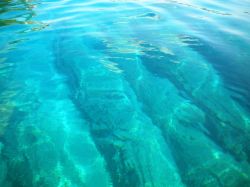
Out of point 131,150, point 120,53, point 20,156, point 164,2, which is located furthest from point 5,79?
point 164,2

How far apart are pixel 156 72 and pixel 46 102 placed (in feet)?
7.92

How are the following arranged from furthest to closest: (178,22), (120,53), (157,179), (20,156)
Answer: (178,22)
(120,53)
(20,156)
(157,179)

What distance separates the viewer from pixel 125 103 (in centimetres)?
421

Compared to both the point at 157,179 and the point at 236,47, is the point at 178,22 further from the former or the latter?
the point at 157,179

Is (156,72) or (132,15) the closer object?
(156,72)

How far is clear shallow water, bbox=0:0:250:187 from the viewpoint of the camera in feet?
10.2

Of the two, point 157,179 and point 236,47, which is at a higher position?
point 236,47

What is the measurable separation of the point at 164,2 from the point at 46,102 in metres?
7.23

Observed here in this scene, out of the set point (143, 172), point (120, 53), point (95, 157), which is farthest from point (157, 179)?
point (120, 53)

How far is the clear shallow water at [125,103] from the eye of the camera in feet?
10.2

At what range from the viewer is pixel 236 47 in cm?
575

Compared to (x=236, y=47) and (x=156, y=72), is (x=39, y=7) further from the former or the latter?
(x=236, y=47)

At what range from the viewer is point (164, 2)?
367 inches

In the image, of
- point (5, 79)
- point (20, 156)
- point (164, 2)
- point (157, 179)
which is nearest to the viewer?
point (157, 179)
